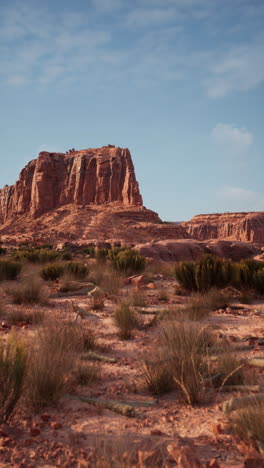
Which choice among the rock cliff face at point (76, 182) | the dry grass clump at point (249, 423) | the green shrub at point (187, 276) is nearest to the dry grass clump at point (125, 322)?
the dry grass clump at point (249, 423)

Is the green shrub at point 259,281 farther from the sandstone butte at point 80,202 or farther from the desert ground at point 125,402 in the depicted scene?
the sandstone butte at point 80,202

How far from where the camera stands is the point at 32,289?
9.74 metres

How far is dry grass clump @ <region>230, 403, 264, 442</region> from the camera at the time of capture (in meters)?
2.84

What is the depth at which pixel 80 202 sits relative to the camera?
64.6 metres

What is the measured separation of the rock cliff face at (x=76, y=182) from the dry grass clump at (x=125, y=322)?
172 feet

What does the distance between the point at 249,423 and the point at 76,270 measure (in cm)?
1141

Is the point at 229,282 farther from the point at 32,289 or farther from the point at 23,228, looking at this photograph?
the point at 23,228

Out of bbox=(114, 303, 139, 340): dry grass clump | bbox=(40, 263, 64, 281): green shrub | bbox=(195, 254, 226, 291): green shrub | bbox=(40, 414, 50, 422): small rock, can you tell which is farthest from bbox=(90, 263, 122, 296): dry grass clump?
bbox=(40, 414, 50, 422): small rock

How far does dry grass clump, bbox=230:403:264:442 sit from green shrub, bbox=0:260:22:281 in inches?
469

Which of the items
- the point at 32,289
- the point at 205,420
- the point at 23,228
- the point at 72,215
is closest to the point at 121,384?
the point at 205,420

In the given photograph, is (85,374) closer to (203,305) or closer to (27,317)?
(27,317)

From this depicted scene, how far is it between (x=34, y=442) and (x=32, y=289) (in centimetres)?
692

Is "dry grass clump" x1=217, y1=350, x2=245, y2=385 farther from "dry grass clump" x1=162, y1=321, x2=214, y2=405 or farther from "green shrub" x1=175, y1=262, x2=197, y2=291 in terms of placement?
"green shrub" x1=175, y1=262, x2=197, y2=291

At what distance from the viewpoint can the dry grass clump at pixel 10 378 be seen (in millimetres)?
3311
